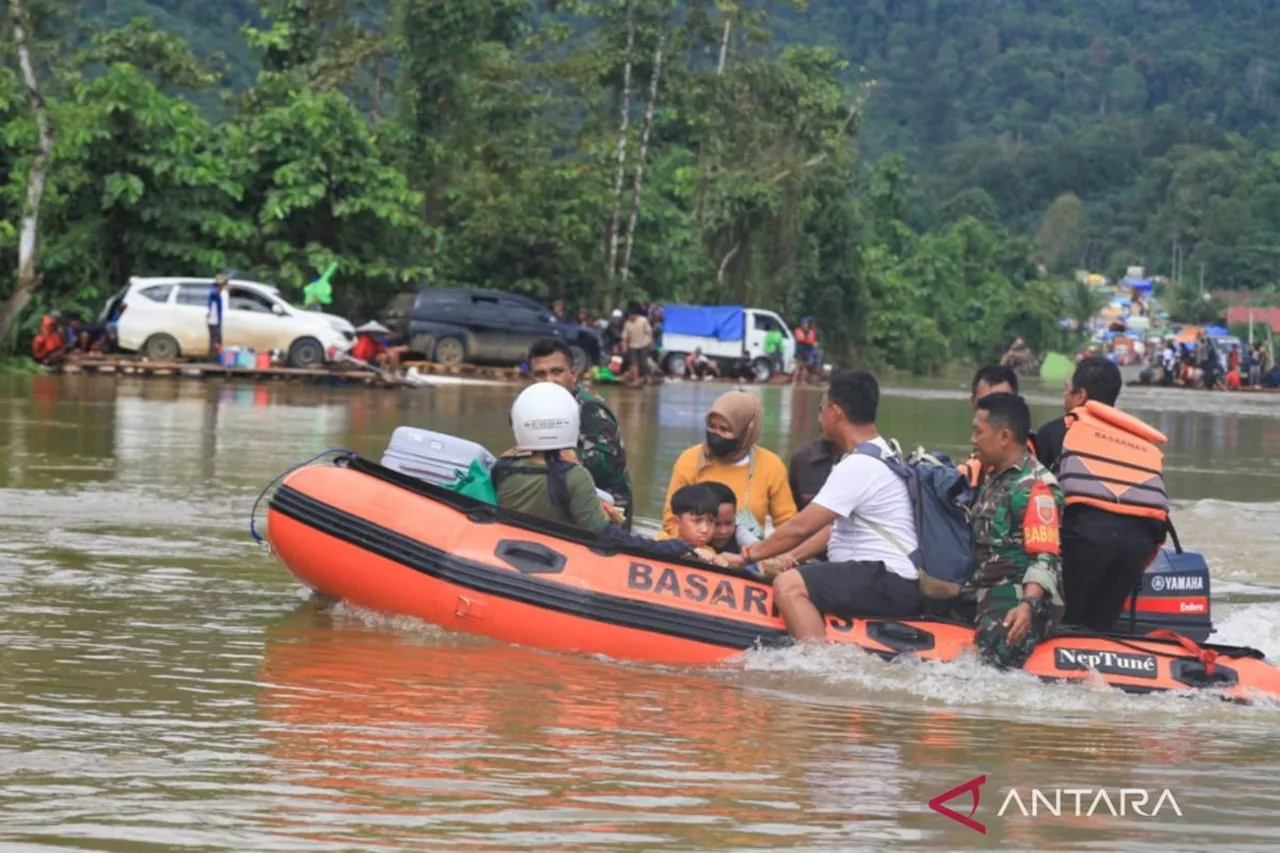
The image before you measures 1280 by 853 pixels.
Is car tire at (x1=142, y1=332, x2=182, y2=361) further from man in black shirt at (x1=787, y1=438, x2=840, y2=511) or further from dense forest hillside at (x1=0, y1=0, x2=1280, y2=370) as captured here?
man in black shirt at (x1=787, y1=438, x2=840, y2=511)

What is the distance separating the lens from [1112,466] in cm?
845

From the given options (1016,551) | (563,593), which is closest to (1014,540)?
(1016,551)

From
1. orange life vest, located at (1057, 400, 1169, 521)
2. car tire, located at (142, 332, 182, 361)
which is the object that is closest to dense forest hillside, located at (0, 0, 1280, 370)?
car tire, located at (142, 332, 182, 361)

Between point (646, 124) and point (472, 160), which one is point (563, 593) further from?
point (646, 124)

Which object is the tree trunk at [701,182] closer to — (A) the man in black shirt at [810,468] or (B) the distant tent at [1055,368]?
(B) the distant tent at [1055,368]

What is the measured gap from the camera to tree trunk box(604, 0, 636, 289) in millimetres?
42031

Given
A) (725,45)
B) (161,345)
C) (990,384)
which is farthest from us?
(725,45)

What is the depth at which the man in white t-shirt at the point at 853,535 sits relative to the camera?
26.8 ft

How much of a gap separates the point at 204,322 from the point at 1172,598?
23.2 m

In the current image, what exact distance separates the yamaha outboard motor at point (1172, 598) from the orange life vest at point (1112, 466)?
27.5 inches

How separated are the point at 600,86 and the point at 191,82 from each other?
7.98 m

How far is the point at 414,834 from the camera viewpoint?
5.55 meters

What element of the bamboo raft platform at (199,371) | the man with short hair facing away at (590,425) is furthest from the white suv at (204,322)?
the man with short hair facing away at (590,425)

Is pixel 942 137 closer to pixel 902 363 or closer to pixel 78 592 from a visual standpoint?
pixel 902 363
